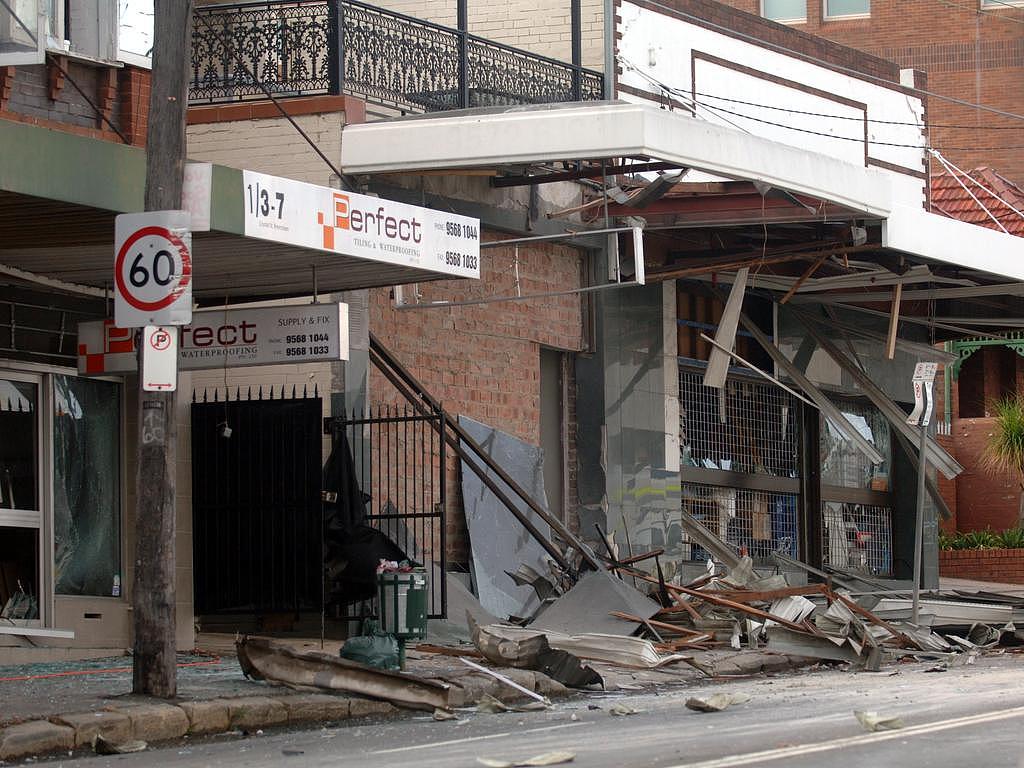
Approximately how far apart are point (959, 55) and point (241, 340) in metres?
32.2

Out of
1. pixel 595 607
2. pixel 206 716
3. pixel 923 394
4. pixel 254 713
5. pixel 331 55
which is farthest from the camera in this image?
pixel 923 394

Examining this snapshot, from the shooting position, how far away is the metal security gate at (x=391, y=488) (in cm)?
1617

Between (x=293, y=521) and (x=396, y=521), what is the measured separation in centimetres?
117

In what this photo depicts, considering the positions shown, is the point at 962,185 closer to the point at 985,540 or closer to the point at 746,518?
the point at 746,518

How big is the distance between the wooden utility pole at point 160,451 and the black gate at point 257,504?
402 cm

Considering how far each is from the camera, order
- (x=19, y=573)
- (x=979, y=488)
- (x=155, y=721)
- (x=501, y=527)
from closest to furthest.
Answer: (x=155, y=721), (x=19, y=573), (x=501, y=527), (x=979, y=488)

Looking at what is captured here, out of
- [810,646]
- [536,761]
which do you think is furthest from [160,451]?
[810,646]

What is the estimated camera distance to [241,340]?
48.8ft

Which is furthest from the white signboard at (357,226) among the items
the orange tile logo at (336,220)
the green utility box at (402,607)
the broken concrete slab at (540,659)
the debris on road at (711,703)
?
the debris on road at (711,703)

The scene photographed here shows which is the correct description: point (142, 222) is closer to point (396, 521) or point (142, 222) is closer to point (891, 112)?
point (396, 521)

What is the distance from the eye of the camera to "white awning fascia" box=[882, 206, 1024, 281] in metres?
19.7

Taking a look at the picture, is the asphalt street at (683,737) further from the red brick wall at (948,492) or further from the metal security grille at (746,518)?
the red brick wall at (948,492)

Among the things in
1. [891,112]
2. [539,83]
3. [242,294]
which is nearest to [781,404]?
[891,112]

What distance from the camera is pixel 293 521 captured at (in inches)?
635
